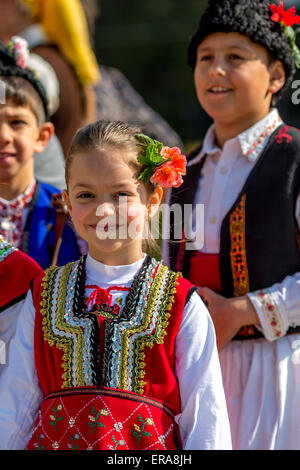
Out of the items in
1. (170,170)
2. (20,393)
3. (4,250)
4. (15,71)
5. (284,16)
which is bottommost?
(20,393)

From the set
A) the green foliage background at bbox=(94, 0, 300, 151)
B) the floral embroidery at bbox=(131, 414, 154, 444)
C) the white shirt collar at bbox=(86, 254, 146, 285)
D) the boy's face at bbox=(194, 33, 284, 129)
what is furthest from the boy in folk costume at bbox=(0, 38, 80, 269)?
the green foliage background at bbox=(94, 0, 300, 151)

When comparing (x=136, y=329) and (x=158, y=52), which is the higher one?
(x=158, y=52)

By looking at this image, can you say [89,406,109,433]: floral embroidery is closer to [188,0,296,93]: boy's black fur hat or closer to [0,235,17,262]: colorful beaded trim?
[0,235,17,262]: colorful beaded trim

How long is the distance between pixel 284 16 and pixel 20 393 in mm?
1765

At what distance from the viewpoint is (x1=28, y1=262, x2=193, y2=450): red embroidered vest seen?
2119 mm

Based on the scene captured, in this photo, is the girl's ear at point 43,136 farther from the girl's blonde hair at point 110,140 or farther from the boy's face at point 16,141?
the girl's blonde hair at point 110,140

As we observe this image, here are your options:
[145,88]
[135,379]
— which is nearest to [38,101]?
[135,379]

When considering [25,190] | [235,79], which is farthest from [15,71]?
[235,79]

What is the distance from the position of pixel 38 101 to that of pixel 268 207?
3.60ft

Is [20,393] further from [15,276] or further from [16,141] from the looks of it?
[16,141]

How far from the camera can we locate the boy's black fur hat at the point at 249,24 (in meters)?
2.90

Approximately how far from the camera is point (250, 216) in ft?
9.11
